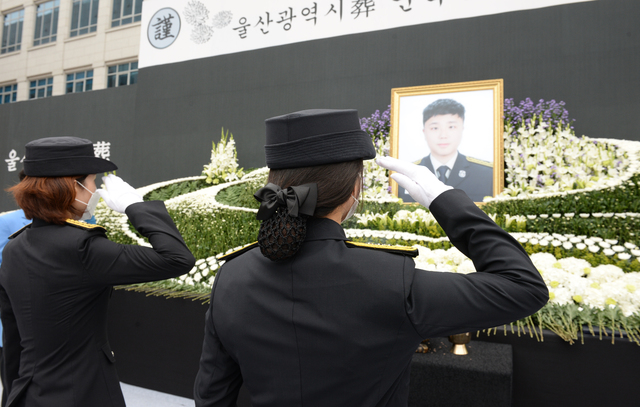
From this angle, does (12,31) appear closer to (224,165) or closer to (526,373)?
(224,165)

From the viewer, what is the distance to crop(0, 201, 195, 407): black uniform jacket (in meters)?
1.36

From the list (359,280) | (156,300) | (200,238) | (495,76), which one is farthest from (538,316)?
(495,76)

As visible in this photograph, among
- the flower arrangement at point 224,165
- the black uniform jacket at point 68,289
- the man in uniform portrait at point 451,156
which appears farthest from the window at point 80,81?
the black uniform jacket at point 68,289

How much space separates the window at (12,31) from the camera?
1377cm

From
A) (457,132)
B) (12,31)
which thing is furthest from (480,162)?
(12,31)

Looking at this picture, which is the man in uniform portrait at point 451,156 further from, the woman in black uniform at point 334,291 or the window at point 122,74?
the window at point 122,74

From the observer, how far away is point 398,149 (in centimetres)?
551

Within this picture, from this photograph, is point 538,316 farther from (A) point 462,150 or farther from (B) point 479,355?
(A) point 462,150

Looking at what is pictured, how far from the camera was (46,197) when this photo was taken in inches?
55.8

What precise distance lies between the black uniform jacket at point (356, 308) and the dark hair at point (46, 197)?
91cm

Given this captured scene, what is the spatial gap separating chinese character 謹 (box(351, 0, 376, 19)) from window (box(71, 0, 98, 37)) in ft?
32.2

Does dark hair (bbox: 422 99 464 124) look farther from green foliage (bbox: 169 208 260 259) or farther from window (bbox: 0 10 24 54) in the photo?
window (bbox: 0 10 24 54)

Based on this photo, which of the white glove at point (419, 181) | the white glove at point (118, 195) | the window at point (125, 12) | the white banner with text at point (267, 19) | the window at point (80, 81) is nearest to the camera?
the white glove at point (419, 181)

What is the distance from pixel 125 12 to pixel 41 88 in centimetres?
391
